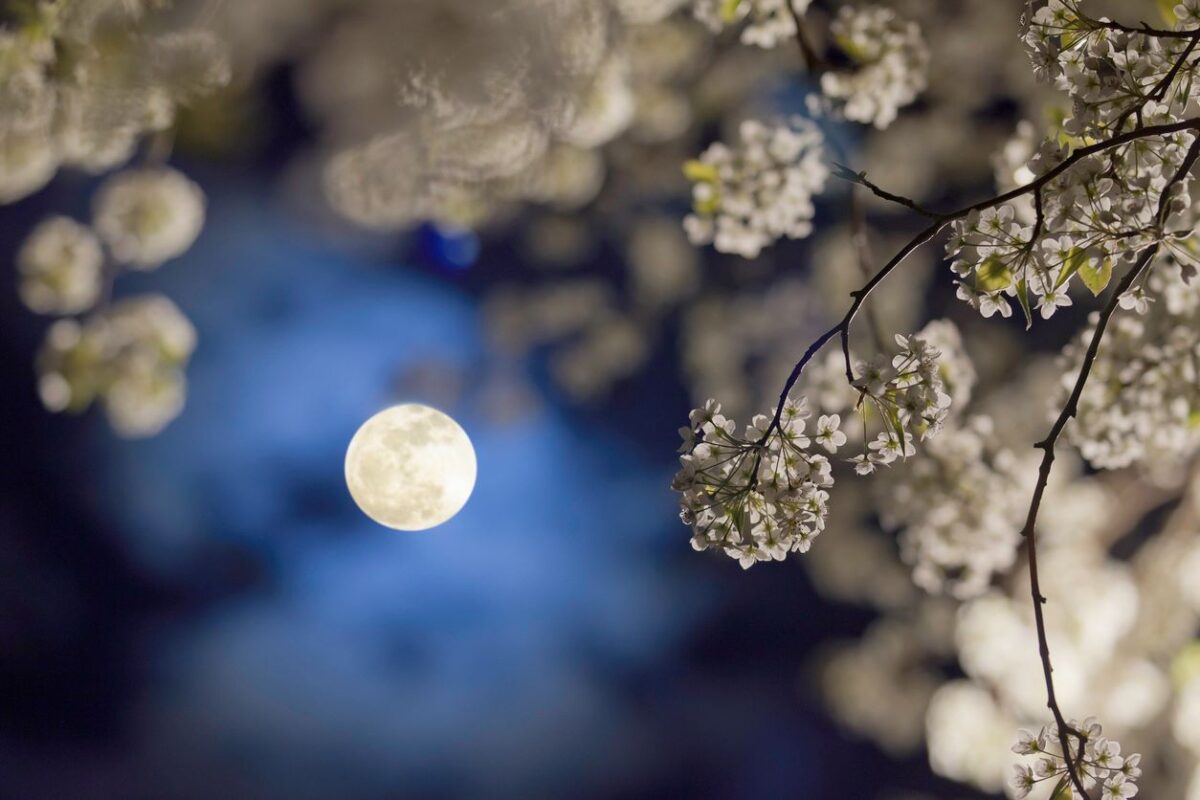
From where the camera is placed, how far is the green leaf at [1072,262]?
0.85 metres

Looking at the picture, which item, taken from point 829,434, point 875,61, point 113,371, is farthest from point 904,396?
point 113,371

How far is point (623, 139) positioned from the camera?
10.3ft

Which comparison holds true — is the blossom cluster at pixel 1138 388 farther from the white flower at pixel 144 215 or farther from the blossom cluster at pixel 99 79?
the white flower at pixel 144 215

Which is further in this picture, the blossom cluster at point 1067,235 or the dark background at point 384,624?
the dark background at point 384,624

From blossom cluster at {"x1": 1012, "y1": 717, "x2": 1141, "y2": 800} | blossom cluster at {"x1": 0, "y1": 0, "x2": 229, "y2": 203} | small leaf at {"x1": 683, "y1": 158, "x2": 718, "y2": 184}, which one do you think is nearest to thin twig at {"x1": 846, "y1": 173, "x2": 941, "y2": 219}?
blossom cluster at {"x1": 1012, "y1": 717, "x2": 1141, "y2": 800}

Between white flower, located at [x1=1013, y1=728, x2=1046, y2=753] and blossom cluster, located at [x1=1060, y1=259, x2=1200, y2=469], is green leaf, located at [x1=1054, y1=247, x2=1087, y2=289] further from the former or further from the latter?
blossom cluster, located at [x1=1060, y1=259, x2=1200, y2=469]

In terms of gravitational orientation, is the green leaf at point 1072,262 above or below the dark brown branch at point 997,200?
above

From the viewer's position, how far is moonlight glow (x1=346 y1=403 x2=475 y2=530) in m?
2.59

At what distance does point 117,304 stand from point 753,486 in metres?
2.53

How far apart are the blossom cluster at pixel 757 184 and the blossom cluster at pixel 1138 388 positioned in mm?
542

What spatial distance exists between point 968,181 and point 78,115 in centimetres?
273

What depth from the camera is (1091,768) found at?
928 millimetres

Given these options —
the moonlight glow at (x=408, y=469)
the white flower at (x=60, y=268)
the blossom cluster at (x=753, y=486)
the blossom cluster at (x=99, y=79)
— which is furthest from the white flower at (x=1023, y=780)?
the white flower at (x=60, y=268)

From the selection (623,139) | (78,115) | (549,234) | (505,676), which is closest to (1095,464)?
(623,139)
